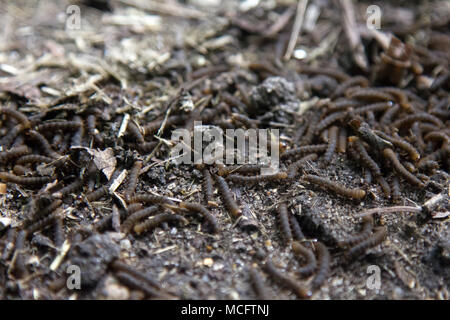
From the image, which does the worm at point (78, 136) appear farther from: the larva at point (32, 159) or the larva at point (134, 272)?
the larva at point (134, 272)

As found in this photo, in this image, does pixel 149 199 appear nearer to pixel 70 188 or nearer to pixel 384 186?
pixel 70 188

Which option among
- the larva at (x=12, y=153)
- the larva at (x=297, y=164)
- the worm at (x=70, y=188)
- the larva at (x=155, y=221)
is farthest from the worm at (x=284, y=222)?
the larva at (x=12, y=153)

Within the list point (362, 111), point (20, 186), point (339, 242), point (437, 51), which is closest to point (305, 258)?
point (339, 242)

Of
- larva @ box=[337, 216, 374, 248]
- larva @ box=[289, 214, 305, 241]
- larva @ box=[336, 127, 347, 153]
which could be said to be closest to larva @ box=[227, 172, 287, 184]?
larva @ box=[289, 214, 305, 241]

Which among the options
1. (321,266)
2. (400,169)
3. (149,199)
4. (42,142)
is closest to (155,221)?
(149,199)

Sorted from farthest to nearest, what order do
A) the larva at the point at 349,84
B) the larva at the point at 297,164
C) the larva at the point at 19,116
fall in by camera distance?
the larva at the point at 349,84 < the larva at the point at 19,116 < the larva at the point at 297,164
